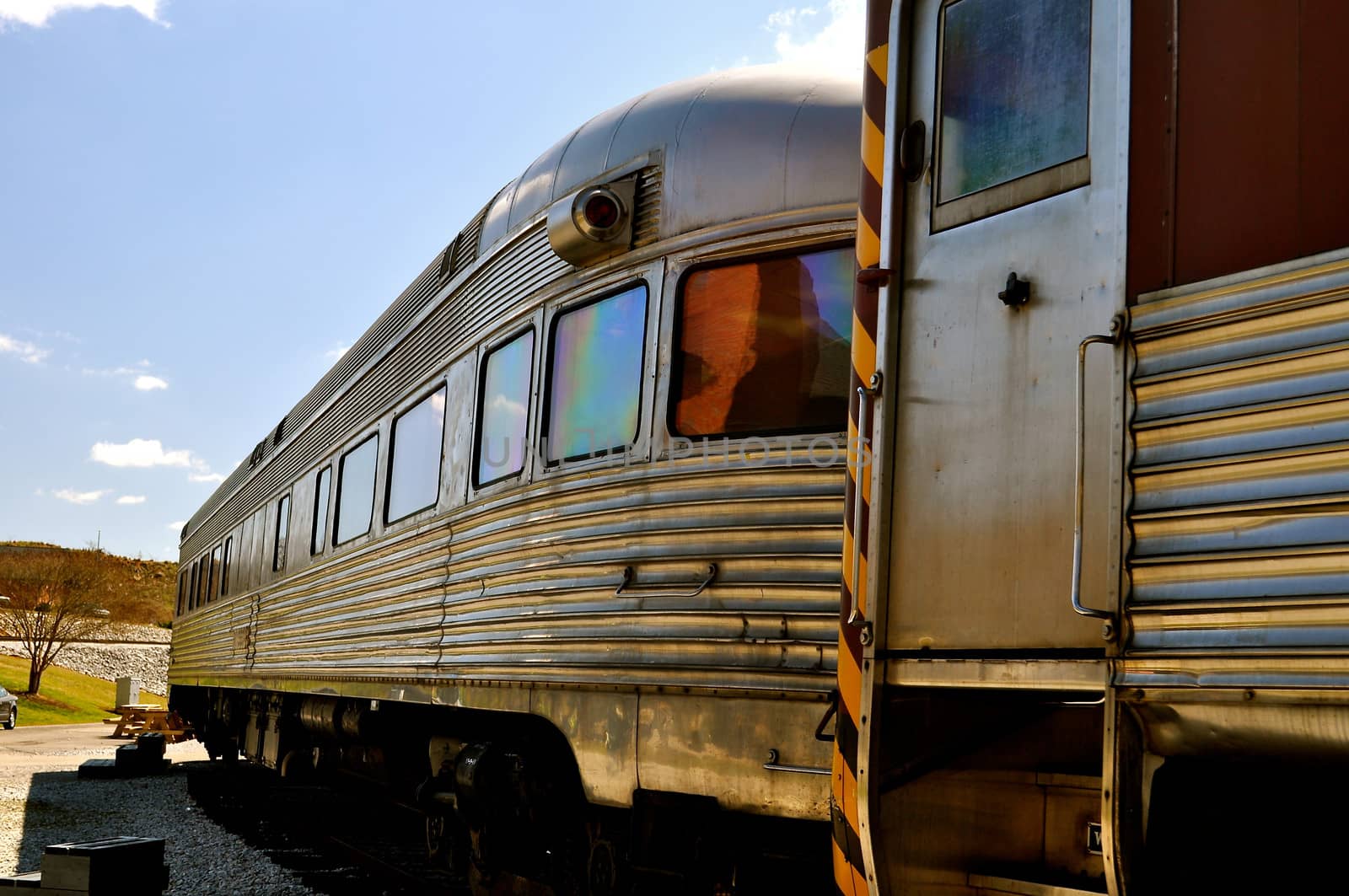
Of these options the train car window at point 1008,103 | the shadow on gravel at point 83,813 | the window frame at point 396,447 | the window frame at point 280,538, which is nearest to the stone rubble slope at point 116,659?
the shadow on gravel at point 83,813

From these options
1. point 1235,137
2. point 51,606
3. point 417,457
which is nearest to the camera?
point 1235,137

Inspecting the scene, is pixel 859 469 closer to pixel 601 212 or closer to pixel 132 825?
pixel 601 212

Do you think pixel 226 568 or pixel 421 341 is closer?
pixel 421 341

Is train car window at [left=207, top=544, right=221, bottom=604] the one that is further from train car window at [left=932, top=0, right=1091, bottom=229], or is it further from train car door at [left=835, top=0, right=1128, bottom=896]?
train car window at [left=932, top=0, right=1091, bottom=229]

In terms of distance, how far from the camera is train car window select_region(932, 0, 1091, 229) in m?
3.02

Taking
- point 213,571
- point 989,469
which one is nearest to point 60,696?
point 213,571

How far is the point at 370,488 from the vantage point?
8469 mm

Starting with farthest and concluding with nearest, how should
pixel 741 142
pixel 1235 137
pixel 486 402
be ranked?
pixel 486 402 → pixel 741 142 → pixel 1235 137

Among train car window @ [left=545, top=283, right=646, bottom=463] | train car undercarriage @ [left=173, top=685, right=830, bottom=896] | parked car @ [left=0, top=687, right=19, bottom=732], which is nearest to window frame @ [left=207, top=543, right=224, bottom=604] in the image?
train car undercarriage @ [left=173, top=685, right=830, bottom=896]

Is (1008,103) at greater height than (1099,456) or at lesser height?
greater

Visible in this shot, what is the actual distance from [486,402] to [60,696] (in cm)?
4175

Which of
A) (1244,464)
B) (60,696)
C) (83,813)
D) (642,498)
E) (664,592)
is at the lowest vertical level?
(60,696)

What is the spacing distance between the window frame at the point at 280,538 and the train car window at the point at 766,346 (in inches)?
305

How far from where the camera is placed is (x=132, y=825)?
1242cm
